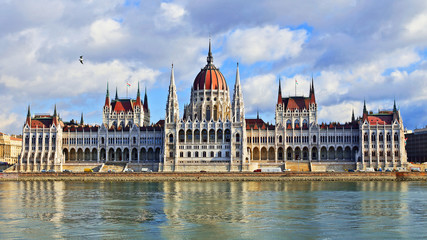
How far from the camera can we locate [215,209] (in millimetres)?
62688

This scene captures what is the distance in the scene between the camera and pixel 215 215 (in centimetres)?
5769

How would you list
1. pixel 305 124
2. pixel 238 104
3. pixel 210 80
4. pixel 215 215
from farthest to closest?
pixel 210 80, pixel 305 124, pixel 238 104, pixel 215 215

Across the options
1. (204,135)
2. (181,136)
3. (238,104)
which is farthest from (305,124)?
(181,136)

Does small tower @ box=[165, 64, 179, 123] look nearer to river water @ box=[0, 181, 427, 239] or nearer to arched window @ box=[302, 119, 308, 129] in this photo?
arched window @ box=[302, 119, 308, 129]

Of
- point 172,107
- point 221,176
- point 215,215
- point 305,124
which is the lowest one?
point 215,215

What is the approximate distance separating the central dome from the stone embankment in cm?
3654

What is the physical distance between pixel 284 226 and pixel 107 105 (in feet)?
398

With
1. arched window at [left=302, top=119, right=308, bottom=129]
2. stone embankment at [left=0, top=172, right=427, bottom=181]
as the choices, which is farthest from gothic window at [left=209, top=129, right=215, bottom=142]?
arched window at [left=302, top=119, right=308, bottom=129]

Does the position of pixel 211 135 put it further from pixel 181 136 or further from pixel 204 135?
pixel 181 136

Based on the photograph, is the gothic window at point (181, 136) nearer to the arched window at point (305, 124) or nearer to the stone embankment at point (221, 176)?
the stone embankment at point (221, 176)

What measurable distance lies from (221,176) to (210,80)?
38.7 metres

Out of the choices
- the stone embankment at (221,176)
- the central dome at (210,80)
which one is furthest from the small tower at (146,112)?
the stone embankment at (221,176)

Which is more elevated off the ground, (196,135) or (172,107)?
(172,107)

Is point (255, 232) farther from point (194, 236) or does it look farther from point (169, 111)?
point (169, 111)
